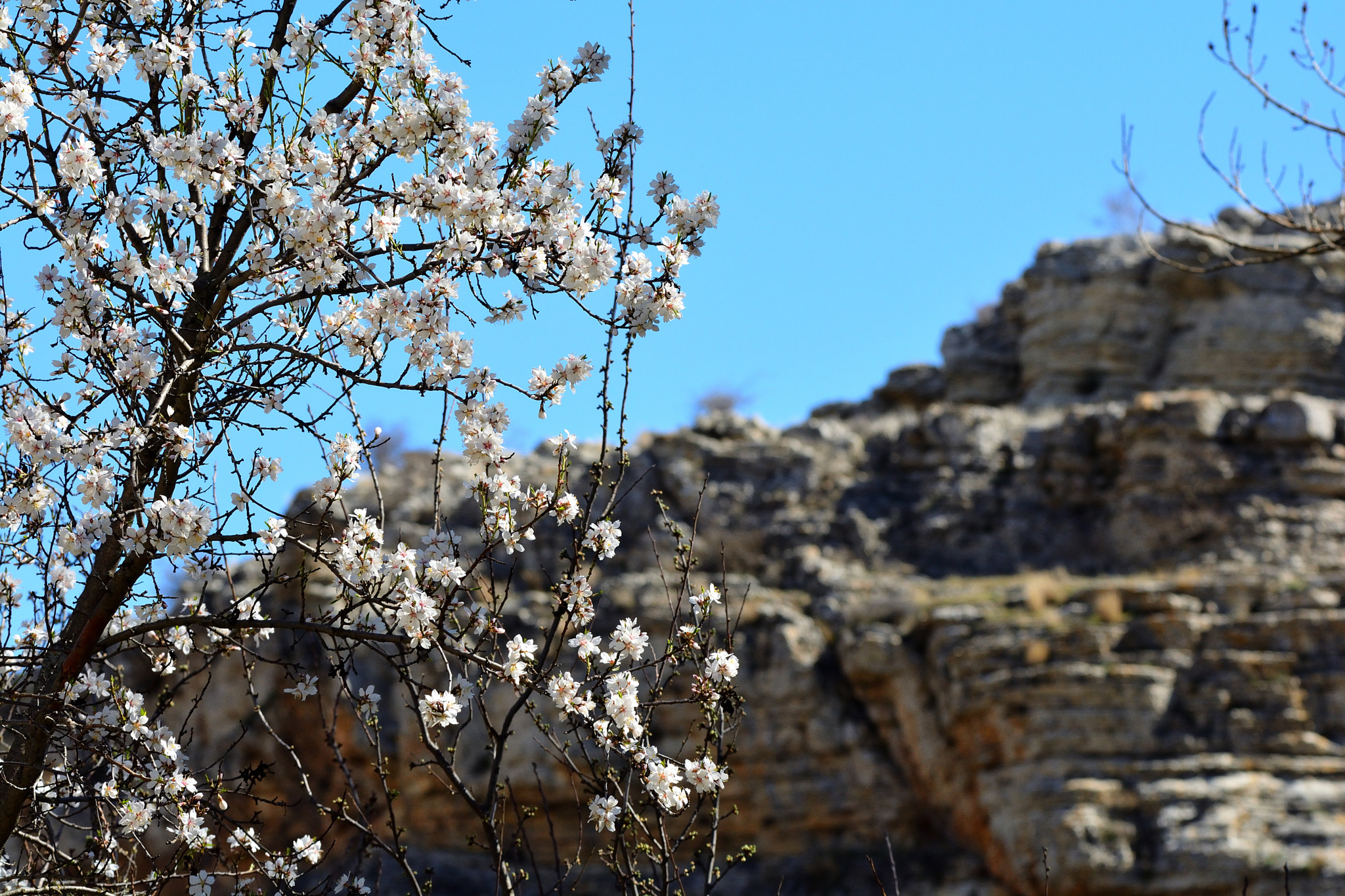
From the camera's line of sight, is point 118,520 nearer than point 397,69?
Yes

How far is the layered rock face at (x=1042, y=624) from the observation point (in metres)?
15.4

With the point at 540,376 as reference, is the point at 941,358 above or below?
above

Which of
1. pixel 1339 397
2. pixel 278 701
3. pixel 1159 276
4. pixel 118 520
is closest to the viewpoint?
pixel 118 520

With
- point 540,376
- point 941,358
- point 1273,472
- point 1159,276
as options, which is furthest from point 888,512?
point 540,376

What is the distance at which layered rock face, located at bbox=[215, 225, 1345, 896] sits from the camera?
1545 cm

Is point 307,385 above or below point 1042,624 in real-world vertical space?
below

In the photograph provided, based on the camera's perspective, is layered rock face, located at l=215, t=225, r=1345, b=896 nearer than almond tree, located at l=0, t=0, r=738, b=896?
No

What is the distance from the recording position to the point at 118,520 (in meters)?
3.49

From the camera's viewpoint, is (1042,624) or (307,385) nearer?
(307,385)

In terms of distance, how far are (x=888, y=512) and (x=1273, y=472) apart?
21.1 ft

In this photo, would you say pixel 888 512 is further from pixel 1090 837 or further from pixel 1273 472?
pixel 1090 837

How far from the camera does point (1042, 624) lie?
17.3 meters

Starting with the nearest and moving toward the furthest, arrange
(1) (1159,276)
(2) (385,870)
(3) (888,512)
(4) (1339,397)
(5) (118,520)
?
1. (5) (118,520)
2. (2) (385,870)
3. (3) (888,512)
4. (4) (1339,397)
5. (1) (1159,276)

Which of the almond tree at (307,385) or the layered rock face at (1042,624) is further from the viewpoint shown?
the layered rock face at (1042,624)
